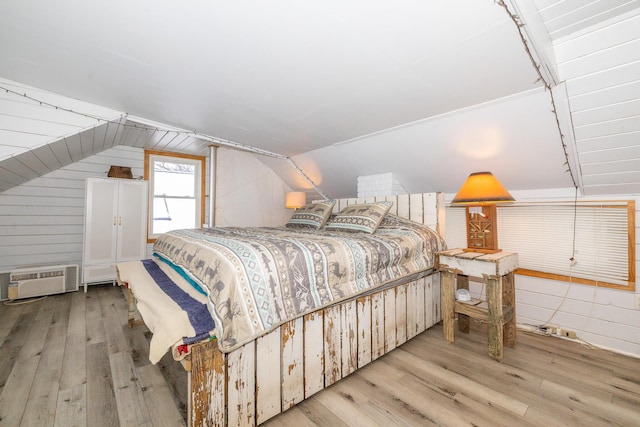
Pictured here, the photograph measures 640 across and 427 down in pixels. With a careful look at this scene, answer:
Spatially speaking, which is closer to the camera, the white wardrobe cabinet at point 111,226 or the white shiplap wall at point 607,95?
the white shiplap wall at point 607,95

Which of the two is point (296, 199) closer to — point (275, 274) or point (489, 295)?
point (489, 295)

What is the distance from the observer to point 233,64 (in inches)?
79.4

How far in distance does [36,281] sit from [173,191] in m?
2.00

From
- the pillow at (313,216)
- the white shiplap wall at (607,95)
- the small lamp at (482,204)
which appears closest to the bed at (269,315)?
the small lamp at (482,204)

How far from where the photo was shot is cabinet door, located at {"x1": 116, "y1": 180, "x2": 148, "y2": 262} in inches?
150

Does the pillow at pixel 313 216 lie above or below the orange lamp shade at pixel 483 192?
below

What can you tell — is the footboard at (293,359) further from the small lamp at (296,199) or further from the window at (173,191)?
the window at (173,191)

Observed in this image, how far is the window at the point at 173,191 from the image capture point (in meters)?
4.41

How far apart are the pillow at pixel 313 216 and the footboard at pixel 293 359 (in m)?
1.28

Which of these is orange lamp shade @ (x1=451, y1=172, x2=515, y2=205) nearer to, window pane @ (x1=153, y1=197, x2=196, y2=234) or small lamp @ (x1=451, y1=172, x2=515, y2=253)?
small lamp @ (x1=451, y1=172, x2=515, y2=253)

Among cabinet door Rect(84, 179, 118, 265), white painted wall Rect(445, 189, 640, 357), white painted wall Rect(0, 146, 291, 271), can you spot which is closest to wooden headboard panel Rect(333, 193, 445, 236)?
white painted wall Rect(445, 189, 640, 357)

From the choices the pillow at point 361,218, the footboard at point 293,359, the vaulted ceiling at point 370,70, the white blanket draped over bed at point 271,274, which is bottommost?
the footboard at point 293,359

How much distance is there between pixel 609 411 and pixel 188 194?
519cm

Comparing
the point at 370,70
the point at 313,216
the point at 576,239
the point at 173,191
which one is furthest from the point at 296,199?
the point at 576,239
